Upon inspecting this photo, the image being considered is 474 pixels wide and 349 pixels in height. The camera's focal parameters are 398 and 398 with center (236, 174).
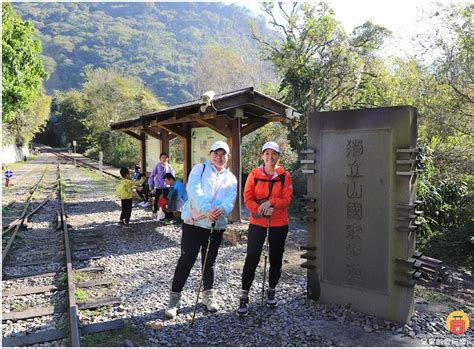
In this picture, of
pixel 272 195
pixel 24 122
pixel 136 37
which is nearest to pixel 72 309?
pixel 272 195

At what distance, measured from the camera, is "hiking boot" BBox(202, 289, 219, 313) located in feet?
14.3

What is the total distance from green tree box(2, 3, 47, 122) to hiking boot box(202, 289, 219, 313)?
1898 cm

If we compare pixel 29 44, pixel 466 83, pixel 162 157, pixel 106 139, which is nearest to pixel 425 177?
pixel 466 83

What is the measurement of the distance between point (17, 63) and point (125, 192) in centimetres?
1556

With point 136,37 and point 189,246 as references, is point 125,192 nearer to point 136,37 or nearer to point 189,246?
point 189,246

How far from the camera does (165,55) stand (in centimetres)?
12031

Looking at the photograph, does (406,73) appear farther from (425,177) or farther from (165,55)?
(165,55)

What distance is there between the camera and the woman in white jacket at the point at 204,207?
405cm

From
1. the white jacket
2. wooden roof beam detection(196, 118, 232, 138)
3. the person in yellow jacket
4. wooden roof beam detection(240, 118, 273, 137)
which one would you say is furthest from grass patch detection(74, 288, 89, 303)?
Answer: wooden roof beam detection(240, 118, 273, 137)

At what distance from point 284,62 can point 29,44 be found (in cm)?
1562

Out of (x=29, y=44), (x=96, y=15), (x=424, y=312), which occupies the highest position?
(x=96, y=15)

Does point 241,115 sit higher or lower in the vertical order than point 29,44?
lower

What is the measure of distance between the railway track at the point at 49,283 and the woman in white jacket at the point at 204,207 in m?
0.87

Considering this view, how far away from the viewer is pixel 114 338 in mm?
3785
